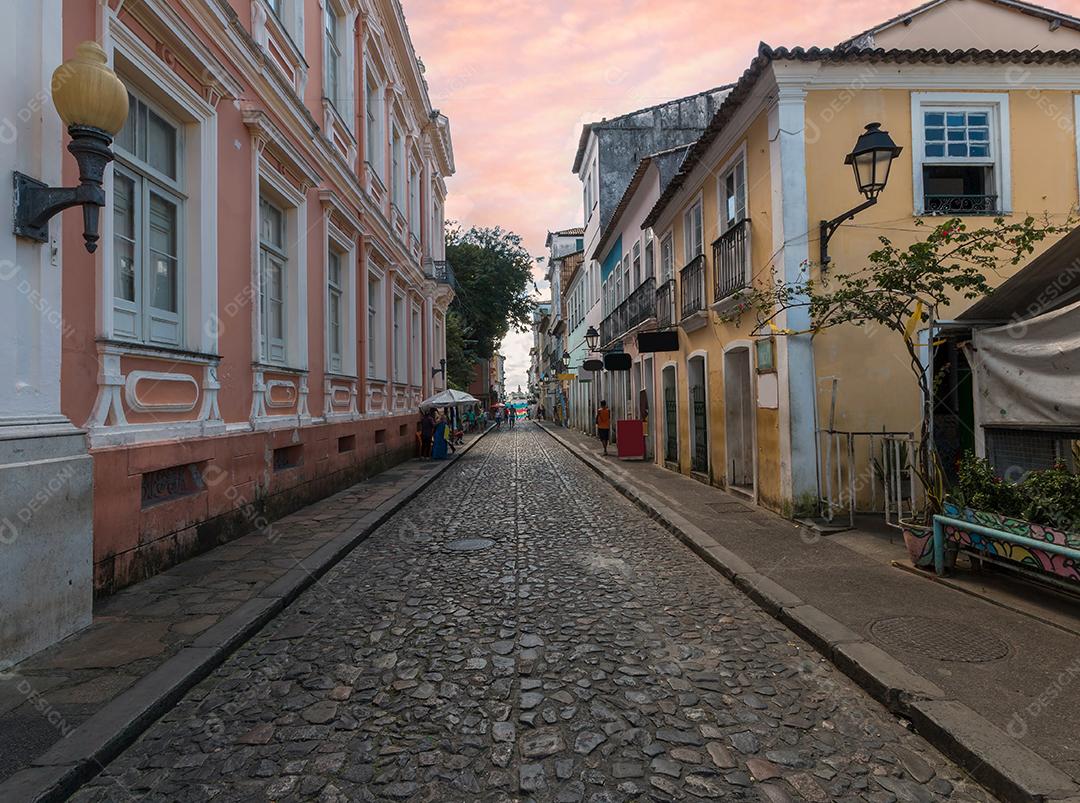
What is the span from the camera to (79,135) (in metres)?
3.83

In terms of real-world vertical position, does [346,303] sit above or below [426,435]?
above

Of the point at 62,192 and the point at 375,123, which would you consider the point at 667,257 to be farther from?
the point at 62,192

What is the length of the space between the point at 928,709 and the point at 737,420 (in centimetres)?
757

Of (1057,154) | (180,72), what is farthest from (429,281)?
(1057,154)

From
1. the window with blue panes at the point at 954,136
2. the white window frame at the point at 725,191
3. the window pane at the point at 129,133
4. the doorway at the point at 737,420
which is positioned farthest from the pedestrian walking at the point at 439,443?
the window with blue panes at the point at 954,136

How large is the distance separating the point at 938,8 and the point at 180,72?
32.8 feet

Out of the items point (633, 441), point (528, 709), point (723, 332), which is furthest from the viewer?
point (633, 441)

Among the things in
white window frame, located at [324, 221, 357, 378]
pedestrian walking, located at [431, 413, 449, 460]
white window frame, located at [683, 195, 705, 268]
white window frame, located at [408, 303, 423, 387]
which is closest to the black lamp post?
white window frame, located at [683, 195, 705, 268]

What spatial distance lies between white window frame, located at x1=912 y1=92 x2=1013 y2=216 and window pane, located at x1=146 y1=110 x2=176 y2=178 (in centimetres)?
858

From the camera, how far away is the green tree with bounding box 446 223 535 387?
99.2ft

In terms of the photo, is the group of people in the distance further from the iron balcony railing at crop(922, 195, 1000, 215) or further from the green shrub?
the green shrub

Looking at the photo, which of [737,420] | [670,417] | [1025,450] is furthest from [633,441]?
[1025,450]

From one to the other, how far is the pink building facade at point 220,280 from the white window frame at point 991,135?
26.7 ft

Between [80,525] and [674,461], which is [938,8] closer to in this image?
[674,461]
